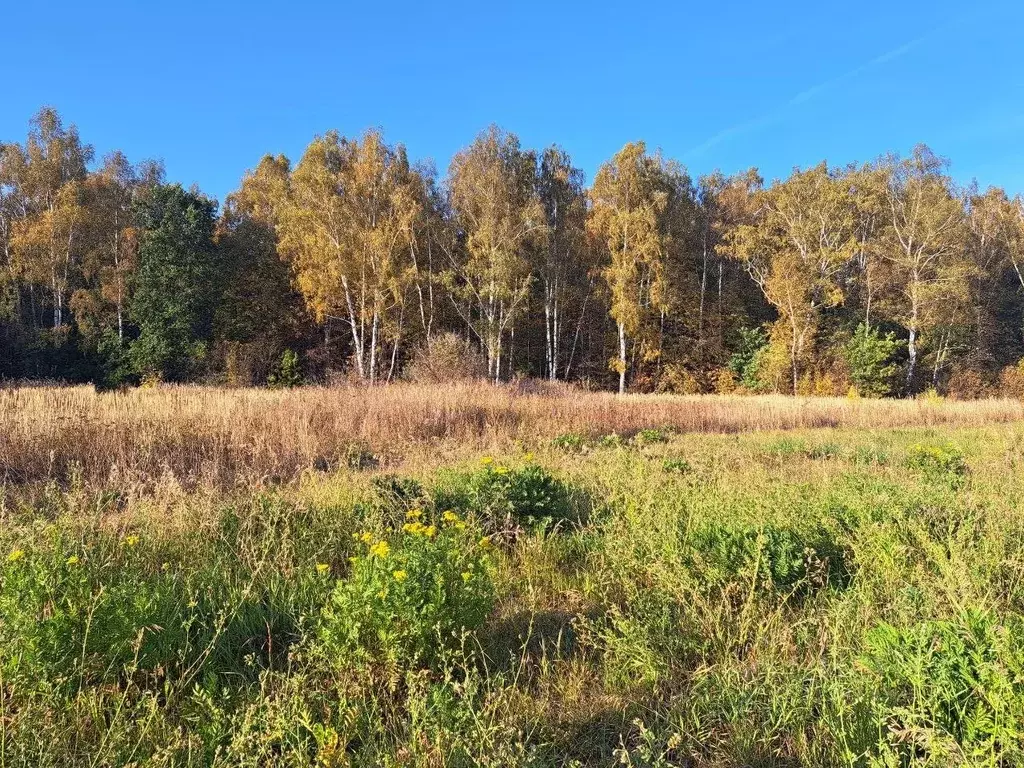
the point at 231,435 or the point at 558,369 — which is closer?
the point at 231,435

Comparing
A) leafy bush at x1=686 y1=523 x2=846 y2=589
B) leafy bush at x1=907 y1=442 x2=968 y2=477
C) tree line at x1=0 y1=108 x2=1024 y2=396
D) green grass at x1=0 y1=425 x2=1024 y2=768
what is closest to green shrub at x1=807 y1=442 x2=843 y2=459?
leafy bush at x1=907 y1=442 x2=968 y2=477

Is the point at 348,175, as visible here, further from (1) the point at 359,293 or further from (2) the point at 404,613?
(2) the point at 404,613

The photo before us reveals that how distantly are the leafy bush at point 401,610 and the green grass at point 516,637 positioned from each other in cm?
1

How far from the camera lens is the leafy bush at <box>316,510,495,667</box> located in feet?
7.68

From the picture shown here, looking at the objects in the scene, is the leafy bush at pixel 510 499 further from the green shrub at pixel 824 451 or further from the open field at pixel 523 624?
the green shrub at pixel 824 451

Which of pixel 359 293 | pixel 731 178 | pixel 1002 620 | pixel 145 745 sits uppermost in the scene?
pixel 731 178

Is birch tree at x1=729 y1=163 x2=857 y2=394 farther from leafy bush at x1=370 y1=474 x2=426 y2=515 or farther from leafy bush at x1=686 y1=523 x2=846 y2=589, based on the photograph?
leafy bush at x1=370 y1=474 x2=426 y2=515

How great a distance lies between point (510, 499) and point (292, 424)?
17.3 feet

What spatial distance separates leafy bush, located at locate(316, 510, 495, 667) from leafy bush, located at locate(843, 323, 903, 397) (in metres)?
27.9

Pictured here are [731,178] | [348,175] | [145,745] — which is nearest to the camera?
[145,745]

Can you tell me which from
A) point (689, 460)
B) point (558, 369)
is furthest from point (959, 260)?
point (689, 460)

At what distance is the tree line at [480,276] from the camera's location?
77.5ft

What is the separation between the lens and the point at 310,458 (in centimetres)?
744

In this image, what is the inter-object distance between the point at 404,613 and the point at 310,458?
557 cm
